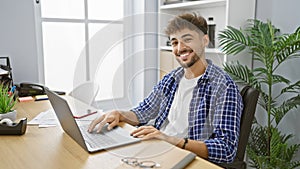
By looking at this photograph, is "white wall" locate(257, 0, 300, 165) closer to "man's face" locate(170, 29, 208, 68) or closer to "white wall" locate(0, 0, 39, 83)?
"man's face" locate(170, 29, 208, 68)

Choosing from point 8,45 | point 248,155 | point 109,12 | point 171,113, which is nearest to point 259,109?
point 248,155

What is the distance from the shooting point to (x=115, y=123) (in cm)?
116

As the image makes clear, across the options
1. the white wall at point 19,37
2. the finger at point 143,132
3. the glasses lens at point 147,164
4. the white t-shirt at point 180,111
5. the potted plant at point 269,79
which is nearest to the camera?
the glasses lens at point 147,164

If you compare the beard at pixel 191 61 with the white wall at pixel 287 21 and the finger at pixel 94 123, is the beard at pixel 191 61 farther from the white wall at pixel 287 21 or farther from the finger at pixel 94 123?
the white wall at pixel 287 21

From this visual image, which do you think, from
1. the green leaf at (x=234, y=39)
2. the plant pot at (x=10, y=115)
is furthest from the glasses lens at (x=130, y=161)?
the green leaf at (x=234, y=39)

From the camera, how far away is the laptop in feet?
2.99

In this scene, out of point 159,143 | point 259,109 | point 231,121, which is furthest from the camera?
point 259,109

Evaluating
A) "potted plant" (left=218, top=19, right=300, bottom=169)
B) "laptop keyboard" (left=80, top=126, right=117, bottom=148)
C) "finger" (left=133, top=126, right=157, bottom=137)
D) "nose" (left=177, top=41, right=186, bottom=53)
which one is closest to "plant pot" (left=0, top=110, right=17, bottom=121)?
"laptop keyboard" (left=80, top=126, right=117, bottom=148)

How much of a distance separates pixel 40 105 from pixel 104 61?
92 centimetres

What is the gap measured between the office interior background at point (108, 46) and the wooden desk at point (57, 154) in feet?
0.58

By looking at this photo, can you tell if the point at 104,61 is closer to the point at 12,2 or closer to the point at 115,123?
the point at 115,123

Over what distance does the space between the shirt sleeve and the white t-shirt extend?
113 mm

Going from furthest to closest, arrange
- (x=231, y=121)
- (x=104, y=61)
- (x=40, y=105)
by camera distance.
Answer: (x=40, y=105) → (x=231, y=121) → (x=104, y=61)

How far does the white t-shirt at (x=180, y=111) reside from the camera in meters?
1.15
